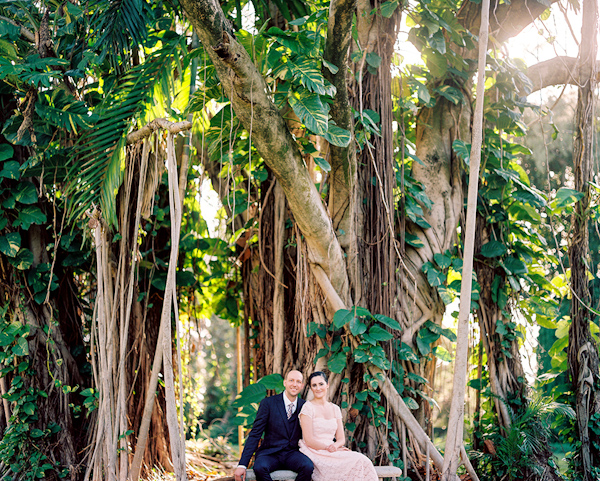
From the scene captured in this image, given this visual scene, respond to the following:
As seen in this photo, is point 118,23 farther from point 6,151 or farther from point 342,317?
point 342,317

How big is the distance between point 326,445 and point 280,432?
22 cm

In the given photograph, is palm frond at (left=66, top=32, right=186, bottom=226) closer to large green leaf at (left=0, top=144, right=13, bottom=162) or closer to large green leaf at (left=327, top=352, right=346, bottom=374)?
large green leaf at (left=0, top=144, right=13, bottom=162)

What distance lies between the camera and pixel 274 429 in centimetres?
239

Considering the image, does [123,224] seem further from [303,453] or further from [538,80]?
[538,80]

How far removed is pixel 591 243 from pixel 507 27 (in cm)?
254

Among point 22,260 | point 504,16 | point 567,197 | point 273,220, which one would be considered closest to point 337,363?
point 273,220

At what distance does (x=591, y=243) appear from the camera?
484 centimetres

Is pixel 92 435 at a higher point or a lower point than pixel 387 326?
lower

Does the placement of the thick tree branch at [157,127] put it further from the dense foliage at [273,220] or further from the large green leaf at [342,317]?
the large green leaf at [342,317]

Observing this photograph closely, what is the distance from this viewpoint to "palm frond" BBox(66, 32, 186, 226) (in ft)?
8.00

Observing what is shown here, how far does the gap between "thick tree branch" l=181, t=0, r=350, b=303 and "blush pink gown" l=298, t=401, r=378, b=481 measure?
662 millimetres

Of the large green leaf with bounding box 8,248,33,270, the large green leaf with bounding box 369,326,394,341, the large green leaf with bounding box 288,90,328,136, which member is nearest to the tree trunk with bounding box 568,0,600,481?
the large green leaf with bounding box 369,326,394,341

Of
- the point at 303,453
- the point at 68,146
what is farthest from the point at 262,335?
the point at 68,146

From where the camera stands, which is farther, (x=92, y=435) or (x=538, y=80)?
(x=538, y=80)
